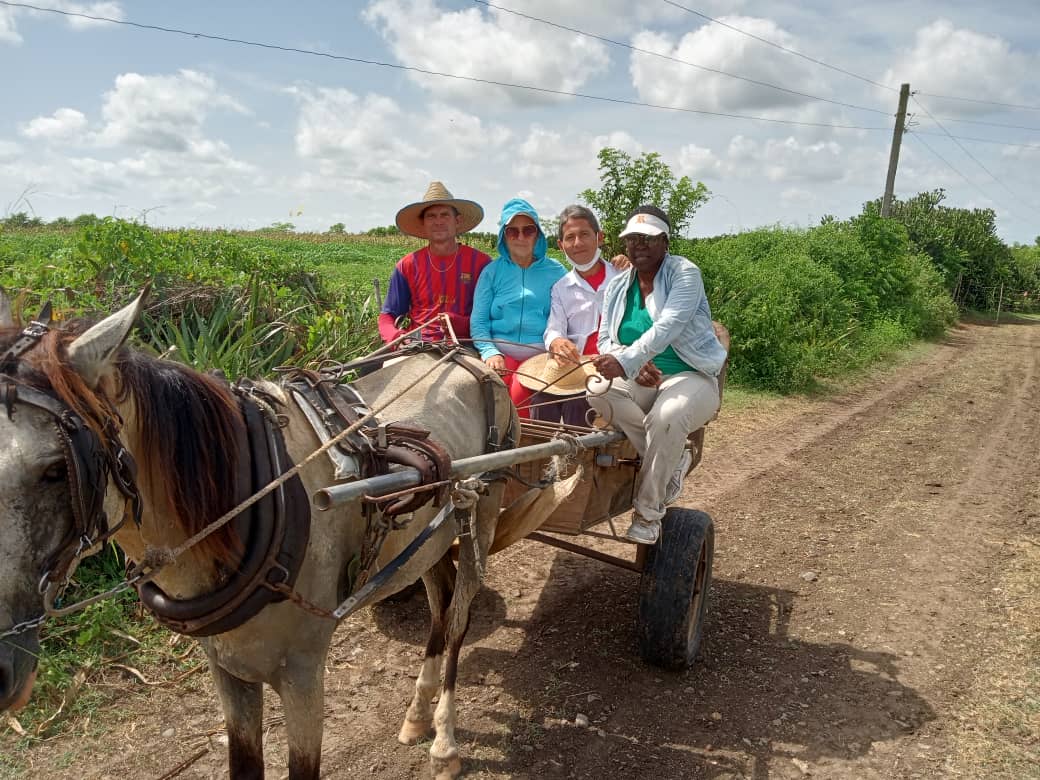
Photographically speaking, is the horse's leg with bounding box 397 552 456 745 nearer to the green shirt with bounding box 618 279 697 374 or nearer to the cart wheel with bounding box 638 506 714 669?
the cart wheel with bounding box 638 506 714 669

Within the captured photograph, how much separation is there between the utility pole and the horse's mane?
22.3 m

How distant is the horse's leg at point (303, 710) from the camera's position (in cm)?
244

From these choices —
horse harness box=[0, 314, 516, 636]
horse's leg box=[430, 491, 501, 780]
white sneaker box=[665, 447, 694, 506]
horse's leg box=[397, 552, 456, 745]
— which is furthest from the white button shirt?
horse harness box=[0, 314, 516, 636]

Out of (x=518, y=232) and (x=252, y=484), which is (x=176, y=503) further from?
(x=518, y=232)

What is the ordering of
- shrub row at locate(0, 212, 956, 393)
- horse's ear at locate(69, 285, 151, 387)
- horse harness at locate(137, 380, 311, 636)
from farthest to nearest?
shrub row at locate(0, 212, 956, 393) < horse harness at locate(137, 380, 311, 636) < horse's ear at locate(69, 285, 151, 387)

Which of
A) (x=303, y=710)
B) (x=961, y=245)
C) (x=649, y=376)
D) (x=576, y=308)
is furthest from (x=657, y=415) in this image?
(x=961, y=245)

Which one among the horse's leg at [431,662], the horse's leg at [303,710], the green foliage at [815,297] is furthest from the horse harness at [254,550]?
the green foliage at [815,297]

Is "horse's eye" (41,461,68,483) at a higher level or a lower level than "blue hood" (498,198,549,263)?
lower

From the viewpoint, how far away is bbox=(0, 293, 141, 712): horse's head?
162 cm

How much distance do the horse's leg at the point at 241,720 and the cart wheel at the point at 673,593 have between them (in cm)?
195

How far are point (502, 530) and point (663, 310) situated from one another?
1362mm

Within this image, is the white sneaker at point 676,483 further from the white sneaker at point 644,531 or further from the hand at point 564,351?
the hand at point 564,351

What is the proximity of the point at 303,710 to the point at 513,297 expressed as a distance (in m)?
2.73

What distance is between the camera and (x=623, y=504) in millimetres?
4168
